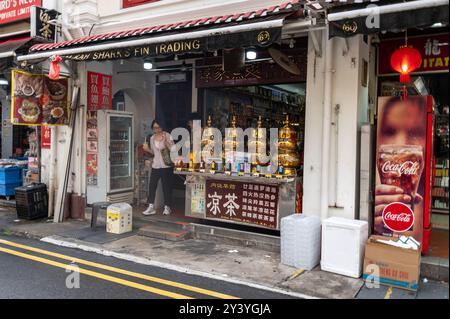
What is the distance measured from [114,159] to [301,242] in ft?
19.1

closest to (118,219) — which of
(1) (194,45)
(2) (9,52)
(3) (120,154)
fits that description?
(3) (120,154)

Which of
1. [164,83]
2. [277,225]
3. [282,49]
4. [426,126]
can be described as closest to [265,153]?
[277,225]

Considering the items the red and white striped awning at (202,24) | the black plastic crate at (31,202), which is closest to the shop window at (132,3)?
the red and white striped awning at (202,24)

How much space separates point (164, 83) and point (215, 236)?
5.79 metres

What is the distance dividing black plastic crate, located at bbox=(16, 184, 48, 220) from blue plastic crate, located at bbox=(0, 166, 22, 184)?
7.46ft

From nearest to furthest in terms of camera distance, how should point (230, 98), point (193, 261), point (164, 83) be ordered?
point (193, 261) < point (230, 98) < point (164, 83)

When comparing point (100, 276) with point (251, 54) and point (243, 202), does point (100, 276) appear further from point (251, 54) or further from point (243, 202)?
point (251, 54)

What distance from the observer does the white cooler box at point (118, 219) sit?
8.15m

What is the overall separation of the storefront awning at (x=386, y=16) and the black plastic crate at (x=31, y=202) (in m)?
7.44

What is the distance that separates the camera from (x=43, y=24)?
925 centimetres

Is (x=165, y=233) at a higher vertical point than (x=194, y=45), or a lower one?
lower

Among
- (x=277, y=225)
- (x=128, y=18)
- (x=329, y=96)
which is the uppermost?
(x=128, y=18)
